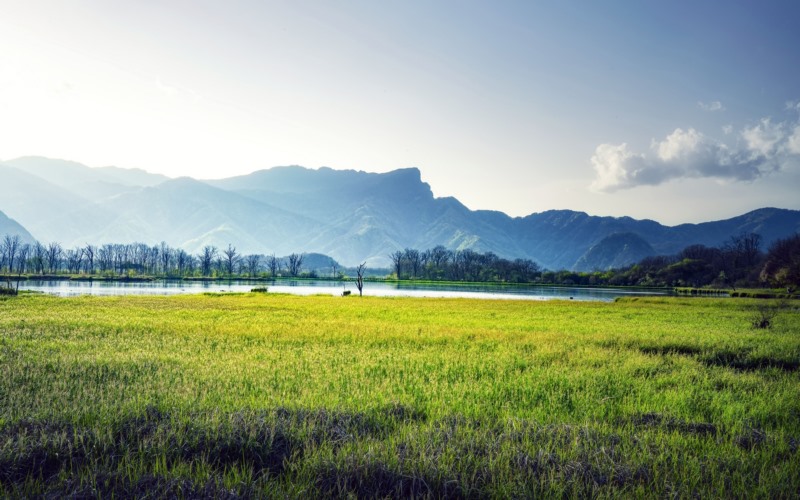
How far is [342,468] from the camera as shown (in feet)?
19.8

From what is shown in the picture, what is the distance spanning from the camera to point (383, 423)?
8289 millimetres

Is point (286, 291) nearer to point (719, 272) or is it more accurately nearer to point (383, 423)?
point (383, 423)

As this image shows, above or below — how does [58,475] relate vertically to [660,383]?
above

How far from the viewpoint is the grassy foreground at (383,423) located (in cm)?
587

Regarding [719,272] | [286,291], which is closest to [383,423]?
[286,291]

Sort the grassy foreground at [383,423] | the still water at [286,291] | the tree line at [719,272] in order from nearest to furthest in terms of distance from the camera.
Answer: the grassy foreground at [383,423] → the still water at [286,291] → the tree line at [719,272]

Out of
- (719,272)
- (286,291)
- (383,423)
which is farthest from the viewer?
(719,272)

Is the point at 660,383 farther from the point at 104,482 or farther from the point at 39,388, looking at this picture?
the point at 39,388

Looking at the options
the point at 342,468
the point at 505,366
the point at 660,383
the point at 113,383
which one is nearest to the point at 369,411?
the point at 342,468

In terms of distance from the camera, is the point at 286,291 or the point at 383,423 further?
the point at 286,291

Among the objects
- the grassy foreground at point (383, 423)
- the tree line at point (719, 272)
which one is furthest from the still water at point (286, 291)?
the grassy foreground at point (383, 423)

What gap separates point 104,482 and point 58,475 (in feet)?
2.21

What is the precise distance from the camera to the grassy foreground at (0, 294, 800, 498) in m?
5.87

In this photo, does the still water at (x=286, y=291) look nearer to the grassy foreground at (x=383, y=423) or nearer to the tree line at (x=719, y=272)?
the tree line at (x=719, y=272)
